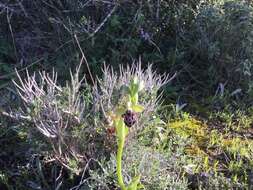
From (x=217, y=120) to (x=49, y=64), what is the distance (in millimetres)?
1009

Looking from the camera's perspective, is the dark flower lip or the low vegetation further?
the low vegetation

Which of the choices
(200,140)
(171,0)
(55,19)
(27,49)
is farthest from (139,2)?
(200,140)

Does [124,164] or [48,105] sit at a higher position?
[48,105]

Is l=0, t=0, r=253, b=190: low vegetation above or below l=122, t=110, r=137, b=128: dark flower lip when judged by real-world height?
below

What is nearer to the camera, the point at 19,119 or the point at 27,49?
the point at 19,119

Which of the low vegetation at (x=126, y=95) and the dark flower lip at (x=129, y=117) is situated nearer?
the dark flower lip at (x=129, y=117)

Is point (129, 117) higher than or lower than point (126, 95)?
higher

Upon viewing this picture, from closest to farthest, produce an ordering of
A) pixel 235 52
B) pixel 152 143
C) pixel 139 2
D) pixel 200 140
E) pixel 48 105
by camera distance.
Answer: pixel 48 105 → pixel 152 143 → pixel 200 140 → pixel 235 52 → pixel 139 2

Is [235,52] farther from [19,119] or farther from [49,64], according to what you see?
[19,119]

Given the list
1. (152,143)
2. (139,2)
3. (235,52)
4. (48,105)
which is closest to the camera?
(48,105)

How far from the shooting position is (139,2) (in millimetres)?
Answer: 3238

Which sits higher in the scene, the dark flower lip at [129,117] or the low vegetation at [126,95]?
the dark flower lip at [129,117]

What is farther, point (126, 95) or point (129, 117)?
point (126, 95)

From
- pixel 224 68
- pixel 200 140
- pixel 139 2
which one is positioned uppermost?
pixel 139 2
